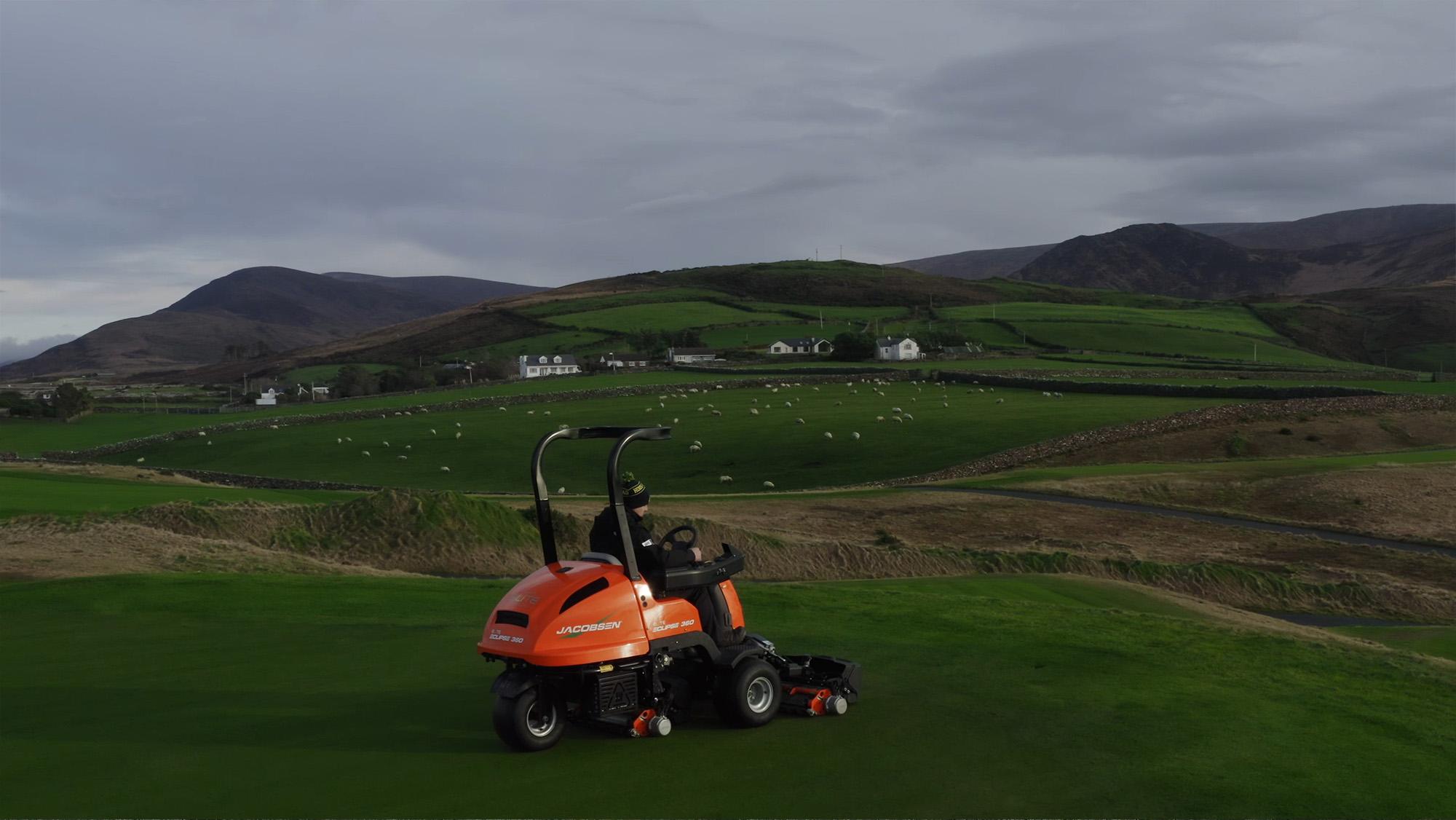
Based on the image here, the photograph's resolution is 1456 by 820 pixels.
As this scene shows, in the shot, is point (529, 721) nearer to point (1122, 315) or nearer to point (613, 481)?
point (613, 481)

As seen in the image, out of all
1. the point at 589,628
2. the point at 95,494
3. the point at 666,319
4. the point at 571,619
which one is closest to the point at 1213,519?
the point at 589,628

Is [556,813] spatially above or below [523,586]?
below

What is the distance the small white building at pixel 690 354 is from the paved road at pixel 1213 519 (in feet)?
297

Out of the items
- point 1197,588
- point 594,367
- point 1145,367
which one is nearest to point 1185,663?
point 1197,588

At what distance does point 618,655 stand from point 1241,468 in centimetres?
4715

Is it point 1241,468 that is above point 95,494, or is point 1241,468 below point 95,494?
below

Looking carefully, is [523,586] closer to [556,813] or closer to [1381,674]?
[556,813]

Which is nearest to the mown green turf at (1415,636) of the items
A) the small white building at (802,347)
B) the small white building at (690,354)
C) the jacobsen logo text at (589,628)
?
the jacobsen logo text at (589,628)

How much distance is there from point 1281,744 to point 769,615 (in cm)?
928

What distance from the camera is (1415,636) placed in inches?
981

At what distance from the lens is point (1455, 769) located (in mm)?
10734

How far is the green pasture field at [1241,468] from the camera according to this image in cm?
4909

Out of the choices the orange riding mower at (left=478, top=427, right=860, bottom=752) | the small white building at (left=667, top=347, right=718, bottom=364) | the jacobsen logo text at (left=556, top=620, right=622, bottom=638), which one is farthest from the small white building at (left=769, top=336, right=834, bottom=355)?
the jacobsen logo text at (left=556, top=620, right=622, bottom=638)

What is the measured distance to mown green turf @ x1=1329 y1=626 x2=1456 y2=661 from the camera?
76.7ft
